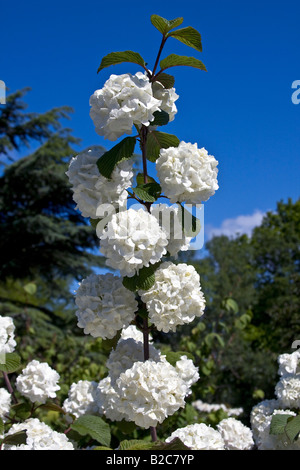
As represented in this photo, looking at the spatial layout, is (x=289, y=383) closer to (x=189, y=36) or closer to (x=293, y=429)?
(x=293, y=429)

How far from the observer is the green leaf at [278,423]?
190cm

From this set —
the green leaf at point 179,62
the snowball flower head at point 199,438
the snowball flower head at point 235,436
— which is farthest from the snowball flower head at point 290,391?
the green leaf at point 179,62

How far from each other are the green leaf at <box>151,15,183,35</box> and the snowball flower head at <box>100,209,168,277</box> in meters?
0.66

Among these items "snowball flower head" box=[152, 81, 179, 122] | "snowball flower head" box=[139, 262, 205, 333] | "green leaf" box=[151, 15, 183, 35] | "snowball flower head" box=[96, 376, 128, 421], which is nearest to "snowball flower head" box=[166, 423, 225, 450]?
"snowball flower head" box=[96, 376, 128, 421]

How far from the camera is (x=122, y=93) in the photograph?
5.11 feet

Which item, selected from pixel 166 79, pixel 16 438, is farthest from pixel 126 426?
pixel 166 79

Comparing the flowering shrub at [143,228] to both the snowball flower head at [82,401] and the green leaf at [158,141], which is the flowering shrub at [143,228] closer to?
the green leaf at [158,141]

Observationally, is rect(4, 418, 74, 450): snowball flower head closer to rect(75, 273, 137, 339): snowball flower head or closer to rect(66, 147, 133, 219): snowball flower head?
rect(75, 273, 137, 339): snowball flower head

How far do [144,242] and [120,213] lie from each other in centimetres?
13

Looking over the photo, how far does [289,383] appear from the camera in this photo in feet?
8.08

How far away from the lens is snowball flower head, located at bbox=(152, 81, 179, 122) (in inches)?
68.5
